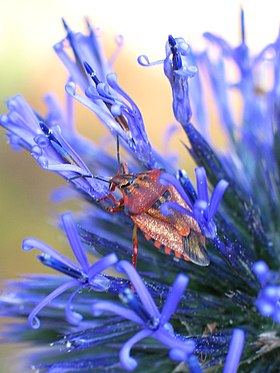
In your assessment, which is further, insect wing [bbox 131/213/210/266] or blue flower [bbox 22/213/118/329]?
insect wing [bbox 131/213/210/266]

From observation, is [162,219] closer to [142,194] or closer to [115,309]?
[142,194]

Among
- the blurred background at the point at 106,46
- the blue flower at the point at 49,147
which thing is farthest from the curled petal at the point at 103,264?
the blurred background at the point at 106,46

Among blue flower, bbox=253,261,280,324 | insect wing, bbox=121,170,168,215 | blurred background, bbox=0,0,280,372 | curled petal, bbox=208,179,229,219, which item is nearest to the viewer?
blue flower, bbox=253,261,280,324

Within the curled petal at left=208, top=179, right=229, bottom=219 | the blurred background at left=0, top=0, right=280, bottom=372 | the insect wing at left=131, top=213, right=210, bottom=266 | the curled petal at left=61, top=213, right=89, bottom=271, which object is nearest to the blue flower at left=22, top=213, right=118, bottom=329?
the curled petal at left=61, top=213, right=89, bottom=271

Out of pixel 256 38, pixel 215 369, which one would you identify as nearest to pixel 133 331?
pixel 215 369

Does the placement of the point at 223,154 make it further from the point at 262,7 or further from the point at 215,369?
the point at 262,7

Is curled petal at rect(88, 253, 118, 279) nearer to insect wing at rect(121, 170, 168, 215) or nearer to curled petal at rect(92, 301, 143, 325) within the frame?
curled petal at rect(92, 301, 143, 325)
